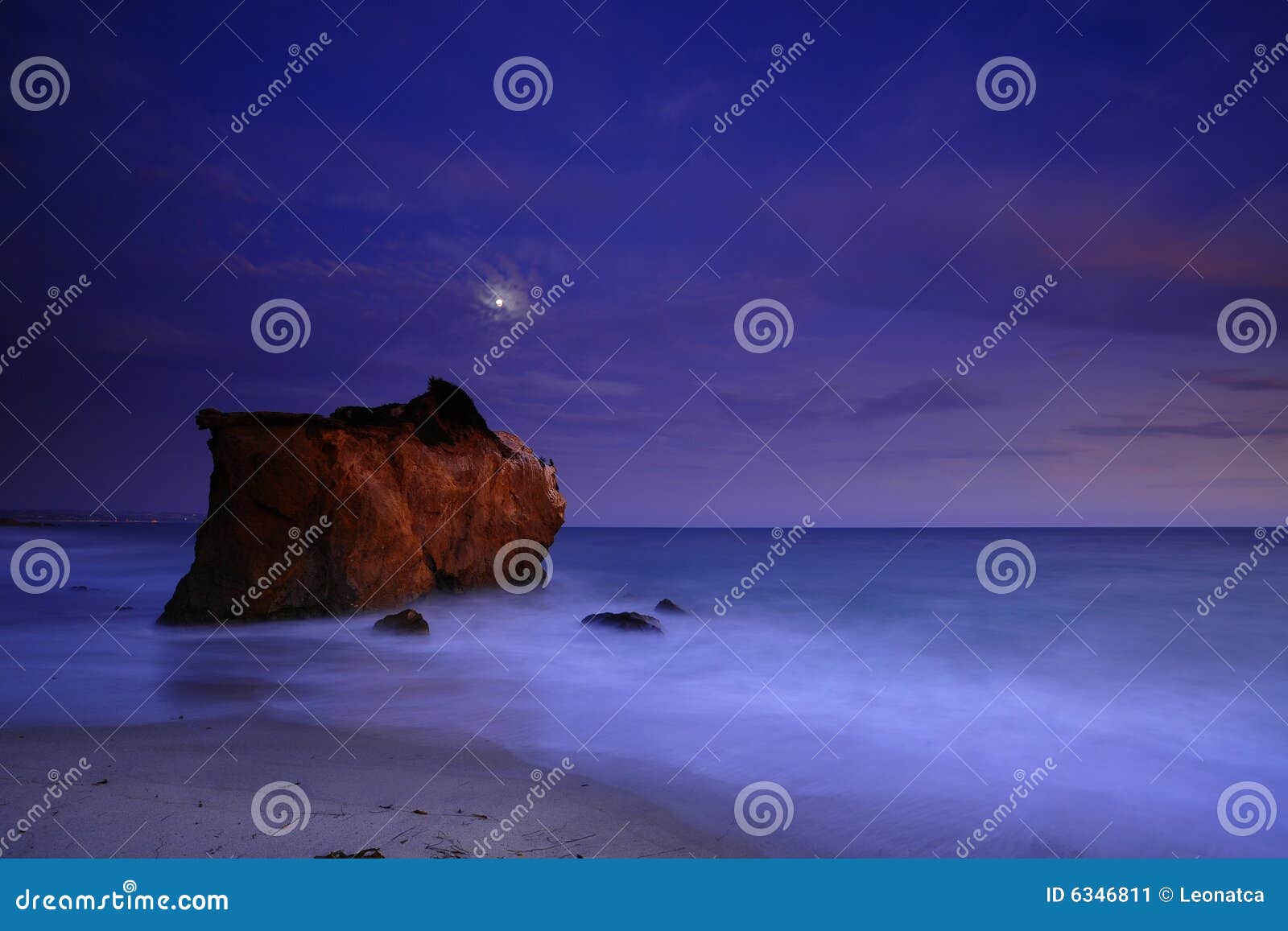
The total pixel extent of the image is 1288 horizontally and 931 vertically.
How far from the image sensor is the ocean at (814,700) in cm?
567

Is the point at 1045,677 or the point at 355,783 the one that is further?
the point at 1045,677

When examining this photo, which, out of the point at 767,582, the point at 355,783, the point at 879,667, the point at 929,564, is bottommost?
the point at 355,783

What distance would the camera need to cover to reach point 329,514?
12.1 meters

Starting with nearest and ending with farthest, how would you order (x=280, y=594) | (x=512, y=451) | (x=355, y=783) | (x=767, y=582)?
(x=355, y=783), (x=280, y=594), (x=512, y=451), (x=767, y=582)

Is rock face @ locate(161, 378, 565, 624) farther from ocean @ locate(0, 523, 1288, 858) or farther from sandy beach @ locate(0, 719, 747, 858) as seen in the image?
sandy beach @ locate(0, 719, 747, 858)

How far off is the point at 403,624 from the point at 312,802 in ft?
22.0

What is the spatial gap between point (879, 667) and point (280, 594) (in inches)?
406

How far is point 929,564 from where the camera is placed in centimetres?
2539

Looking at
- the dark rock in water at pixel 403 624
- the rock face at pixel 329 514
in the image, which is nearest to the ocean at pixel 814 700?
the dark rock in water at pixel 403 624

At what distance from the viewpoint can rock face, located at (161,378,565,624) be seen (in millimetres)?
11547

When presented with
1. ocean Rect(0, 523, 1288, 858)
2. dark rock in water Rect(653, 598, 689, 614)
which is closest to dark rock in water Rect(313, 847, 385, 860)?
ocean Rect(0, 523, 1288, 858)

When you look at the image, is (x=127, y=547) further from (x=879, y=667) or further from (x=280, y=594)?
(x=879, y=667)

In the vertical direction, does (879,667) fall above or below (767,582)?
below

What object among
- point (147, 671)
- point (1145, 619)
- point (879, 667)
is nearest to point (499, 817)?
point (147, 671)
